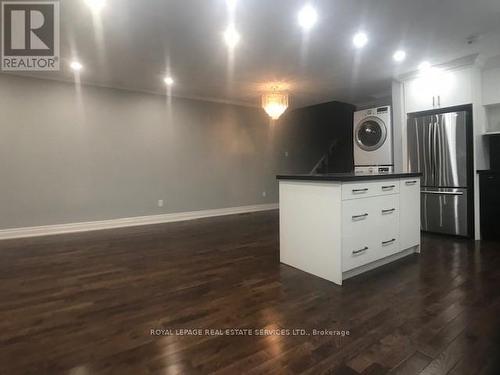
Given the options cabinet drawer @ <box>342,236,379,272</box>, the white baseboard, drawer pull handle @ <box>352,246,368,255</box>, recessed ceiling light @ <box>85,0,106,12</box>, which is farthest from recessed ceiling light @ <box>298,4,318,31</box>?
the white baseboard

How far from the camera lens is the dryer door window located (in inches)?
171

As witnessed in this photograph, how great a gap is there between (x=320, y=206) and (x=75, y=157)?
3996 mm

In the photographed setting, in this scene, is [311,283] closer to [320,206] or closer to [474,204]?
[320,206]

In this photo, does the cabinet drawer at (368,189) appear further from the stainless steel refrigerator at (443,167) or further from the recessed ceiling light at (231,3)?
the recessed ceiling light at (231,3)

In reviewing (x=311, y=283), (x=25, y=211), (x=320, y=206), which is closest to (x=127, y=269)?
(x=311, y=283)

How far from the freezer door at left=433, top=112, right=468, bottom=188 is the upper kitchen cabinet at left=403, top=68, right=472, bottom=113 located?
0.21m

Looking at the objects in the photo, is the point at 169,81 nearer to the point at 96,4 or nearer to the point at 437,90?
the point at 96,4

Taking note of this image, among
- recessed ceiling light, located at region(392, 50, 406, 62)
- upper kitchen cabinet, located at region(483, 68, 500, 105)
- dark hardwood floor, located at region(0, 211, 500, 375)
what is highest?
recessed ceiling light, located at region(392, 50, 406, 62)

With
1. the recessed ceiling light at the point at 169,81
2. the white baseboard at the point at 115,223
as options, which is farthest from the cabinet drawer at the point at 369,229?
the white baseboard at the point at 115,223

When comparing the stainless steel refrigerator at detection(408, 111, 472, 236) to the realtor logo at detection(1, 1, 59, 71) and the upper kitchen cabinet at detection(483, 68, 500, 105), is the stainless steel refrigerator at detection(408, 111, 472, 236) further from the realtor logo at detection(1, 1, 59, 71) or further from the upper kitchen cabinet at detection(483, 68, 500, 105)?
the realtor logo at detection(1, 1, 59, 71)

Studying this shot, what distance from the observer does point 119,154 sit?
4.67m

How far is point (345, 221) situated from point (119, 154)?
13.2 feet

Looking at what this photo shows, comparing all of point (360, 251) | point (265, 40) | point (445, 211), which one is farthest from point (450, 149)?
point (265, 40)

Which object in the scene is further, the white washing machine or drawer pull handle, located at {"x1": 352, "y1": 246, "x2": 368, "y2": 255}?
the white washing machine
